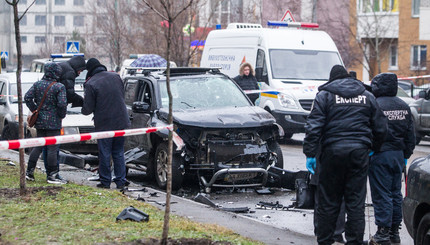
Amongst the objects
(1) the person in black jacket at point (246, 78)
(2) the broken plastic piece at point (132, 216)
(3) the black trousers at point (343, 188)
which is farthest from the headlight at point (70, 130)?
(3) the black trousers at point (343, 188)

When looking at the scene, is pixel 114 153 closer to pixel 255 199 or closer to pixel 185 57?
pixel 255 199

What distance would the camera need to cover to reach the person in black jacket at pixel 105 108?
10.0m

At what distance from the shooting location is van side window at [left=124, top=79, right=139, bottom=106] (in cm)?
1228

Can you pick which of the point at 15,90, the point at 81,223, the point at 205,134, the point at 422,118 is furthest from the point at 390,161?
the point at 422,118

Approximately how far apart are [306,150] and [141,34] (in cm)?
2636

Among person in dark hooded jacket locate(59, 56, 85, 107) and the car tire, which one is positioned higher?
person in dark hooded jacket locate(59, 56, 85, 107)

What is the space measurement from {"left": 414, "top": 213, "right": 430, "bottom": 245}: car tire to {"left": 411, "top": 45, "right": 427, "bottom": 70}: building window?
114 ft

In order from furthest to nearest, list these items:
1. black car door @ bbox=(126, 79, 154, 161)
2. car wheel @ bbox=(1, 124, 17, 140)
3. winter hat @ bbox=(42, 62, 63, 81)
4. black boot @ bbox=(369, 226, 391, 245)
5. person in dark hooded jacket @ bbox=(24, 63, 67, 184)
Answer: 1. car wheel @ bbox=(1, 124, 17, 140)
2. black car door @ bbox=(126, 79, 154, 161)
3. winter hat @ bbox=(42, 62, 63, 81)
4. person in dark hooded jacket @ bbox=(24, 63, 67, 184)
5. black boot @ bbox=(369, 226, 391, 245)

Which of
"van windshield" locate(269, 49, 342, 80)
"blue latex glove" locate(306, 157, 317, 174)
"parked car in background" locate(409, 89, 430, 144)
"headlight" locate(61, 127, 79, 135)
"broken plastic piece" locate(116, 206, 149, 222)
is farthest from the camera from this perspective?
"parked car in background" locate(409, 89, 430, 144)

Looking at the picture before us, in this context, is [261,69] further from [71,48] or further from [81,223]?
[71,48]

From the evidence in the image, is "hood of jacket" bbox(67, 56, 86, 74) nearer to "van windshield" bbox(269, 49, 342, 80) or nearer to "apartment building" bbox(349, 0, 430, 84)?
"van windshield" bbox(269, 49, 342, 80)

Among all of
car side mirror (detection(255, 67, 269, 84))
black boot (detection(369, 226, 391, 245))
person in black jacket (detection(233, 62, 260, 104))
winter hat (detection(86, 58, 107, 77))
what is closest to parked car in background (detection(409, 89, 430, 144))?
car side mirror (detection(255, 67, 269, 84))

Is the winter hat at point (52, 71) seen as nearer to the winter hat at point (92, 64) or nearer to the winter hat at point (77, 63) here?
the winter hat at point (92, 64)

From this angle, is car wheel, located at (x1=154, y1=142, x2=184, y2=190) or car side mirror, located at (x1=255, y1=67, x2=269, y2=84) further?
car side mirror, located at (x1=255, y1=67, x2=269, y2=84)
